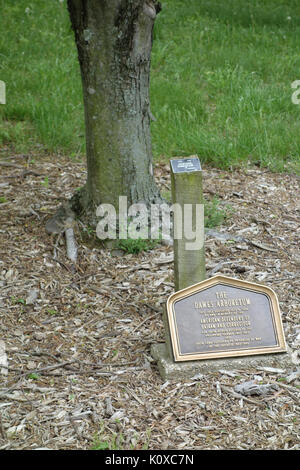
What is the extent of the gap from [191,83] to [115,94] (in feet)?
9.95

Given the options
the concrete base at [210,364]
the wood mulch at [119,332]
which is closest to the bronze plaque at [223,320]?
the concrete base at [210,364]

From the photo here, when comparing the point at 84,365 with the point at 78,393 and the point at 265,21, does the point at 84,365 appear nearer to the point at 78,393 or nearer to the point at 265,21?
the point at 78,393

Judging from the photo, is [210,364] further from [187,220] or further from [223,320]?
[187,220]

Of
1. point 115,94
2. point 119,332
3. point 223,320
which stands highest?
point 115,94

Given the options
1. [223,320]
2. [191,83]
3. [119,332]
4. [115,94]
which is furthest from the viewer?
[191,83]

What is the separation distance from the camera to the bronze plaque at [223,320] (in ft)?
11.1

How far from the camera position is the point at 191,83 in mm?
7188

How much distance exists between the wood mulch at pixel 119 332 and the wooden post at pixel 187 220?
497 millimetres

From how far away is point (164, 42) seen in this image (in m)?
8.35

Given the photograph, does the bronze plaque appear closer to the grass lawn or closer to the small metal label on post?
the small metal label on post

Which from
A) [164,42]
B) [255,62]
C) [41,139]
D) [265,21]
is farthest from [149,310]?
[265,21]

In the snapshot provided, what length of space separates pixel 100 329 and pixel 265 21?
7042 mm

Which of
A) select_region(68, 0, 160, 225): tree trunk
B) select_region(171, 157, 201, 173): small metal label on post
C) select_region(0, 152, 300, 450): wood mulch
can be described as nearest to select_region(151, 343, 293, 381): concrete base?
select_region(0, 152, 300, 450): wood mulch

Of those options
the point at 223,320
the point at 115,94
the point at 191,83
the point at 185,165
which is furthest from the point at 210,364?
the point at 191,83
